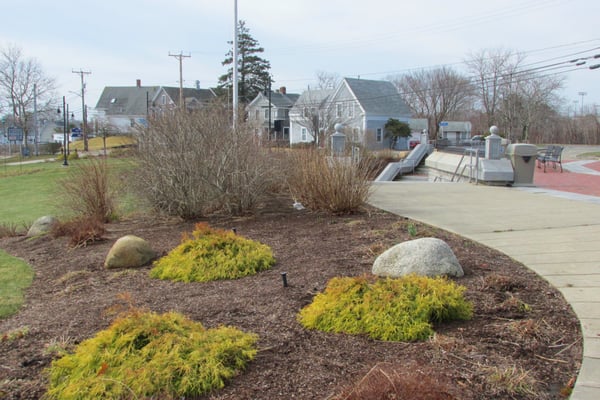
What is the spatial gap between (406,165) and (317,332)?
22501 millimetres

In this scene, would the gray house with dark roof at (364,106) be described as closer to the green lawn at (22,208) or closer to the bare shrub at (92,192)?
the green lawn at (22,208)

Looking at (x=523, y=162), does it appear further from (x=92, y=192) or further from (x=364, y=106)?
(x=364, y=106)

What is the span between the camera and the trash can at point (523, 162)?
45.5 ft

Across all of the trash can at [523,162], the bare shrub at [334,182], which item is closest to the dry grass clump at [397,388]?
the bare shrub at [334,182]

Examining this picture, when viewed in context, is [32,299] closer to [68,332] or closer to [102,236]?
[68,332]

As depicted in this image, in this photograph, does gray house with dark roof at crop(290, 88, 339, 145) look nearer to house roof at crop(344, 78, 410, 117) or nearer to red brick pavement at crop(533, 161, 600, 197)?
house roof at crop(344, 78, 410, 117)

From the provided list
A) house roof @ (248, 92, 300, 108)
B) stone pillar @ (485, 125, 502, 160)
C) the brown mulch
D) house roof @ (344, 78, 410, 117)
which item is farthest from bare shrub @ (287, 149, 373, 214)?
house roof @ (248, 92, 300, 108)

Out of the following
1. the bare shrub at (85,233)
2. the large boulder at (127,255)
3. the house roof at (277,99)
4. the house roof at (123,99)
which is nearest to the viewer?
the large boulder at (127,255)

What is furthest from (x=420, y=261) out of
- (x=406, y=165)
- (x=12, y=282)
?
(x=406, y=165)

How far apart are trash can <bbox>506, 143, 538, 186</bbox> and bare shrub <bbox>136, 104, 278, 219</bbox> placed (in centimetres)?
840

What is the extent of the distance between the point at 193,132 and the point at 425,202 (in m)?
5.00

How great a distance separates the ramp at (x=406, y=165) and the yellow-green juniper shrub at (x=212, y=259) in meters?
15.2

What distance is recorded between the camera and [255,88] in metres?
58.8

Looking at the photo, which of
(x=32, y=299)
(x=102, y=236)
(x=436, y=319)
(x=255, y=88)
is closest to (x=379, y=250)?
(x=436, y=319)
